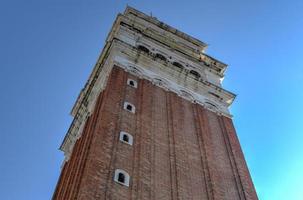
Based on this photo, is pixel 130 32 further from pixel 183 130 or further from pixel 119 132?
pixel 119 132

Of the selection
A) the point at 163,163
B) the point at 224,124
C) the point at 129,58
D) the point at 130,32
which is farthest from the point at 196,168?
the point at 130,32

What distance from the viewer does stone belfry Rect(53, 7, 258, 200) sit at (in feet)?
50.3

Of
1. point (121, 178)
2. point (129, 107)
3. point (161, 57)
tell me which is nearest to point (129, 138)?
point (129, 107)

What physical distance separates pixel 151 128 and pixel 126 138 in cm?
190

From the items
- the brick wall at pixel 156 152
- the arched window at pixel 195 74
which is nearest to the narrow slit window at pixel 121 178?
the brick wall at pixel 156 152

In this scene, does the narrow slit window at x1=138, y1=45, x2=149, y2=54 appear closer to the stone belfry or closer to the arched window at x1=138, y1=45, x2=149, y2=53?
the arched window at x1=138, y1=45, x2=149, y2=53

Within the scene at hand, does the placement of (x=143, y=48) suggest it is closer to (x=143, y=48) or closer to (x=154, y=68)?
(x=143, y=48)

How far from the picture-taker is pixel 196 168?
1791cm

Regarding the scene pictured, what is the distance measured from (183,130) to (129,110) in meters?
2.46

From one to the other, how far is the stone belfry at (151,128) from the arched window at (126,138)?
0.12 ft

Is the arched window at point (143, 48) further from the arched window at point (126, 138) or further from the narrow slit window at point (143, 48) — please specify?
the arched window at point (126, 138)

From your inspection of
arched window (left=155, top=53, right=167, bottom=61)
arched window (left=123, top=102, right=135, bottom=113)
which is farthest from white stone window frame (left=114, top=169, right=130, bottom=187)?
arched window (left=155, top=53, right=167, bottom=61)

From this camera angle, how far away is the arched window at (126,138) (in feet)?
56.5

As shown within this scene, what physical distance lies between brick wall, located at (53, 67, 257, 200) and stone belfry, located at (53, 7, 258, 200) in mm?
37
